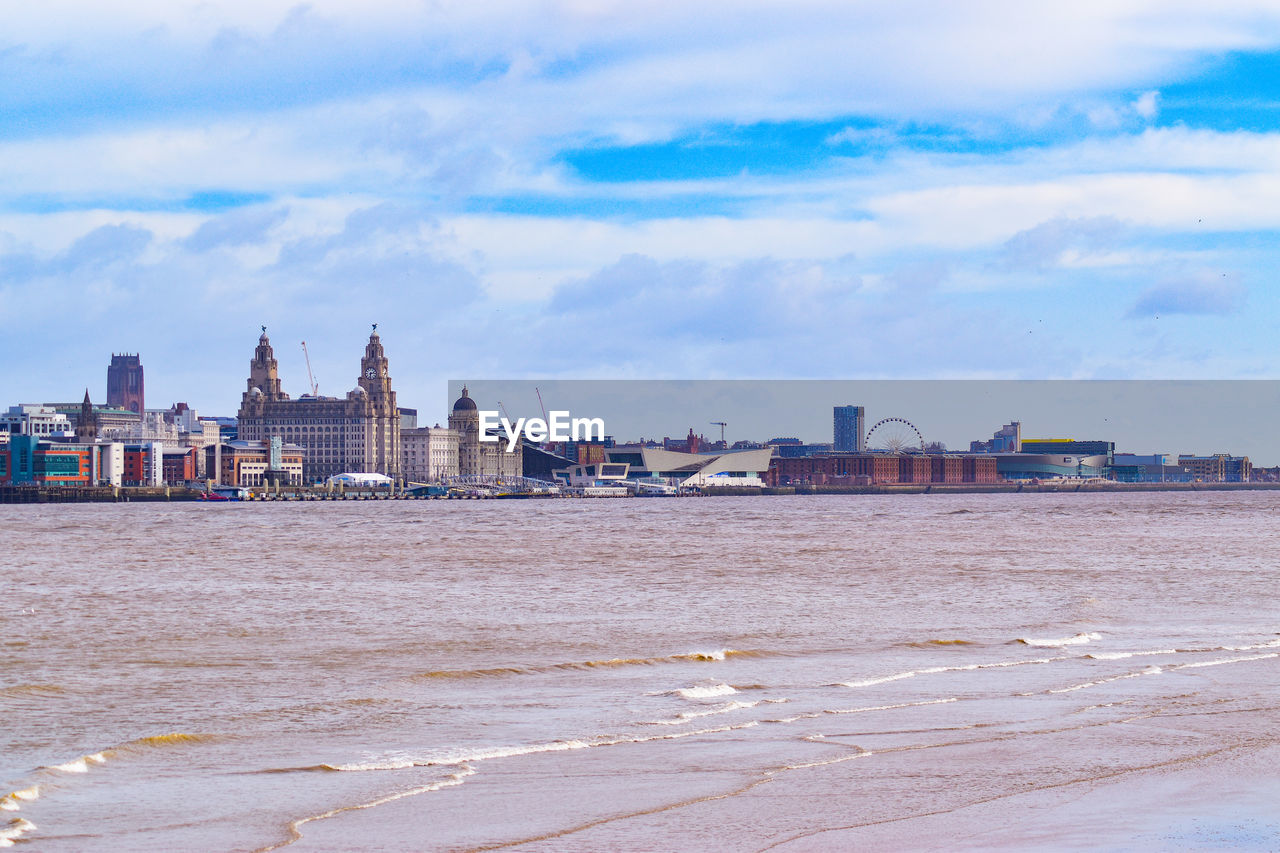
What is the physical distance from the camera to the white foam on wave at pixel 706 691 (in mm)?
→ 14734

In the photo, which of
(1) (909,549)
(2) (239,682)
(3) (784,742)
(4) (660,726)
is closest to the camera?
(3) (784,742)

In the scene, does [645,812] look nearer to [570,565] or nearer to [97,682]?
[97,682]

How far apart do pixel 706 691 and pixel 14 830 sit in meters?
7.52

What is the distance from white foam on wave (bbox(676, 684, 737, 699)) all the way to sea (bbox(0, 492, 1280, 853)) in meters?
0.09

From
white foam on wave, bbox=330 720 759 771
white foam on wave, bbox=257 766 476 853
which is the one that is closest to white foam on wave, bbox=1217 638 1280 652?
white foam on wave, bbox=330 720 759 771

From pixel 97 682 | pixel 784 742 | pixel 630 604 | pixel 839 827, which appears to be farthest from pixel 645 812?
pixel 630 604

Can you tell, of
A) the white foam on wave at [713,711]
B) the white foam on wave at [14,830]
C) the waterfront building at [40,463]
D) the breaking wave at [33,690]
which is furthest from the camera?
the waterfront building at [40,463]

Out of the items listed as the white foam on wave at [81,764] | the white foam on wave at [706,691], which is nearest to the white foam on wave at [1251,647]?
the white foam on wave at [706,691]

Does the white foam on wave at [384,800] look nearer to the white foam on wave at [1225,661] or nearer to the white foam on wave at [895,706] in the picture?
the white foam on wave at [895,706]

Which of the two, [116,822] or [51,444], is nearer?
[116,822]

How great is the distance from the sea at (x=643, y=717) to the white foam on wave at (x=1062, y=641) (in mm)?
118

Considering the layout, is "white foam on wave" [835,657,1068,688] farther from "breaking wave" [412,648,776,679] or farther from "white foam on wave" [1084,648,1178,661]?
"breaking wave" [412,648,776,679]

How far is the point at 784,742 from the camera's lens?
11844mm

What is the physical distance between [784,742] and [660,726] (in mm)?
1376
